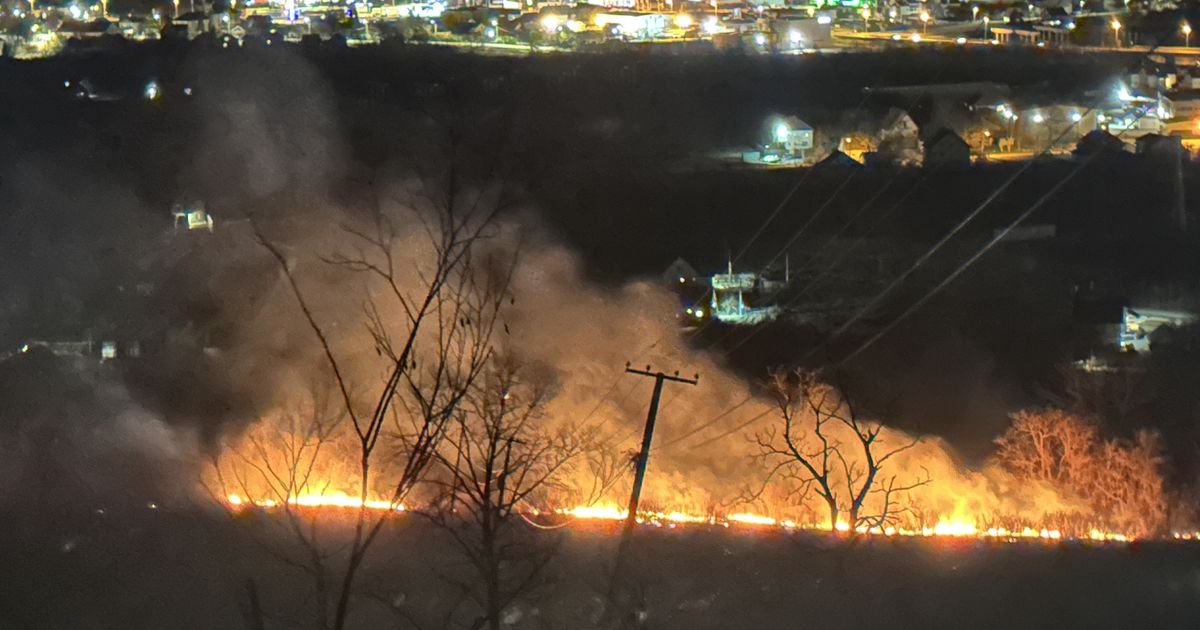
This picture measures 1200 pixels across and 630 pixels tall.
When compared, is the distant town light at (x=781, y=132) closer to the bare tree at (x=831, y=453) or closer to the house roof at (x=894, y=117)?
the house roof at (x=894, y=117)

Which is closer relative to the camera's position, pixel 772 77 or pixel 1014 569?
pixel 1014 569

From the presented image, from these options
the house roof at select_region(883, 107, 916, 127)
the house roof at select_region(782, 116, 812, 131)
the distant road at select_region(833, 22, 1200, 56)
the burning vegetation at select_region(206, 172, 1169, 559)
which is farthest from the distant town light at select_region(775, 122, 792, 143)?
the burning vegetation at select_region(206, 172, 1169, 559)

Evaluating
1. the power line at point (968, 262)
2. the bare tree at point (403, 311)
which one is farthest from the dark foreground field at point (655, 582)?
the power line at point (968, 262)

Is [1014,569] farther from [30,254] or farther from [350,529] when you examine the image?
[30,254]

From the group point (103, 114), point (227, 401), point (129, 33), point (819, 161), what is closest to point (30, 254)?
point (103, 114)

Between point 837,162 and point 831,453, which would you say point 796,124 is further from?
point 831,453

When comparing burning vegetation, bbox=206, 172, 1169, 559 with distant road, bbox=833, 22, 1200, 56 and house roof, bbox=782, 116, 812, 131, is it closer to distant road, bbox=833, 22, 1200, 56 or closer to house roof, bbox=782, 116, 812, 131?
house roof, bbox=782, 116, 812, 131
